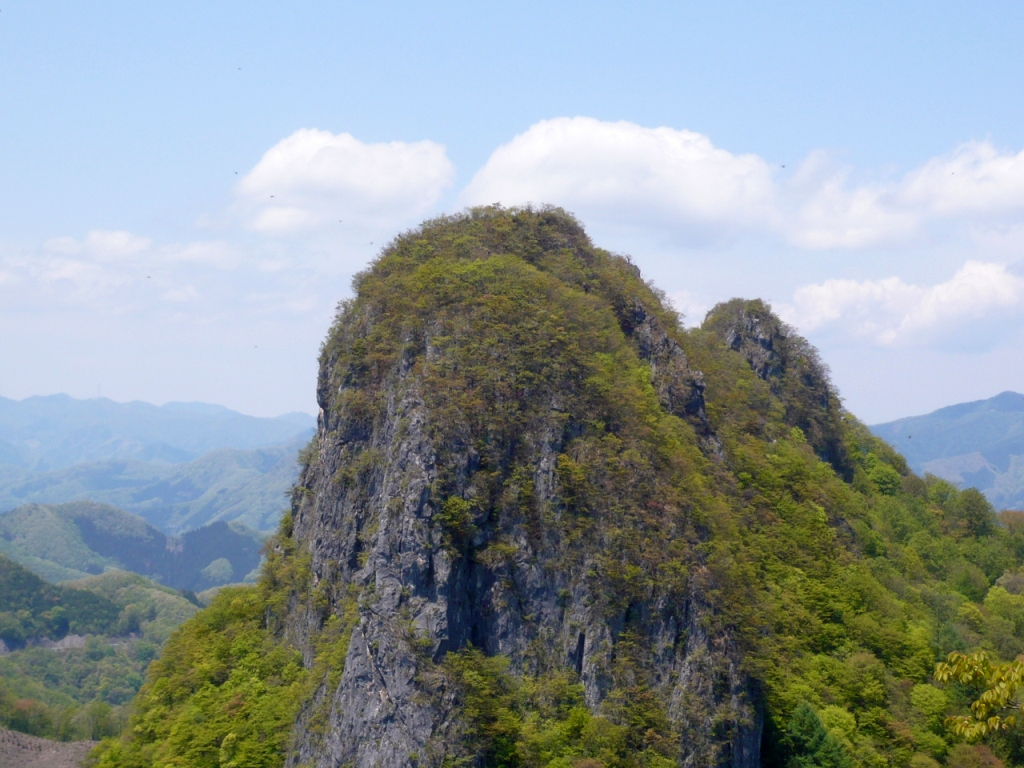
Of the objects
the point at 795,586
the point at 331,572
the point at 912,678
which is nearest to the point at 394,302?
the point at 331,572

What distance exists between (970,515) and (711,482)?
38038 millimetres

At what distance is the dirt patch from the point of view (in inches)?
2766

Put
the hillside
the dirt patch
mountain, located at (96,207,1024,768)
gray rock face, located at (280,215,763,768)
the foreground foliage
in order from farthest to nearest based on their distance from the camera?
the hillside, the foreground foliage, the dirt patch, mountain, located at (96,207,1024,768), gray rock face, located at (280,215,763,768)

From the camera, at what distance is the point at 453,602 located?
135 ft

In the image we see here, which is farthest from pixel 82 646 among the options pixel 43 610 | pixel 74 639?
pixel 43 610

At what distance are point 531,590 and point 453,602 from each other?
4.09 meters

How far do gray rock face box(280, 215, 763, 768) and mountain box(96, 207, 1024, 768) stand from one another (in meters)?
0.11

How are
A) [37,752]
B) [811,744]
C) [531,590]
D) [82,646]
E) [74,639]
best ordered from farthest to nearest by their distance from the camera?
1. [74,639]
2. [82,646]
3. [37,752]
4. [531,590]
5. [811,744]

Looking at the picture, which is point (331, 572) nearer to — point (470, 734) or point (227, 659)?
point (227, 659)

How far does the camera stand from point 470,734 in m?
37.8

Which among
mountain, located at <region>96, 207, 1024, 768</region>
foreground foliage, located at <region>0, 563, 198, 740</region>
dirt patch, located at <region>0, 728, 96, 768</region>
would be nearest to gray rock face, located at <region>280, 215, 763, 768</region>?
mountain, located at <region>96, 207, 1024, 768</region>

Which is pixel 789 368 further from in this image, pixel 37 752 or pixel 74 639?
pixel 74 639

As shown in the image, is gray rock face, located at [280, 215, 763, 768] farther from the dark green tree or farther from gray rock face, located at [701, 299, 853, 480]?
gray rock face, located at [701, 299, 853, 480]

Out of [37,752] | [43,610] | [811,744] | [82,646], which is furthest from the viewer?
[43,610]
